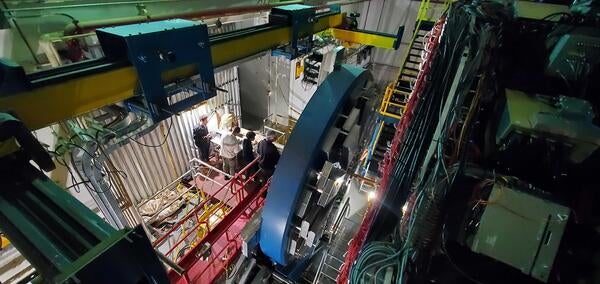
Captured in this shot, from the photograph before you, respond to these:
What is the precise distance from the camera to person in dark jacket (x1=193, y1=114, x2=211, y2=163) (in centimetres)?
684

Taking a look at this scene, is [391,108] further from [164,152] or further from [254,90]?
[164,152]

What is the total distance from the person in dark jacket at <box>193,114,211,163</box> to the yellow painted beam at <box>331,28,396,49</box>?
3.94 meters

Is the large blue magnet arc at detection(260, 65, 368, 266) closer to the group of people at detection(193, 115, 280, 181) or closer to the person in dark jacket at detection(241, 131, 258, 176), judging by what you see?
the group of people at detection(193, 115, 280, 181)

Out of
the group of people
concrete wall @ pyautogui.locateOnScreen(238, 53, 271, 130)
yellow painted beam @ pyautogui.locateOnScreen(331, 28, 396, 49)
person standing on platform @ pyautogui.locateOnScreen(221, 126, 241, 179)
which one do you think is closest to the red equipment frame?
the group of people

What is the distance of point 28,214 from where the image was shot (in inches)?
53.6

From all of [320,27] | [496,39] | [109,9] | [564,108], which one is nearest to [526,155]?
[564,108]

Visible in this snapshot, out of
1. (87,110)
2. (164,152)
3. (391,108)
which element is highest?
(87,110)

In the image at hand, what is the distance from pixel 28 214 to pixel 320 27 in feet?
14.6

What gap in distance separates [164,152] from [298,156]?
15.5 ft

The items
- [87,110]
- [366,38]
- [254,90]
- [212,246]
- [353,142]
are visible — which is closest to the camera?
[87,110]

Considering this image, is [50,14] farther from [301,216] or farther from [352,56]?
[352,56]

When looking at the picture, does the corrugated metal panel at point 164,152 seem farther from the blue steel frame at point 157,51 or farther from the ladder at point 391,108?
the ladder at point 391,108

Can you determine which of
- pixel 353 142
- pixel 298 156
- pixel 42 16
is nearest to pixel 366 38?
pixel 353 142

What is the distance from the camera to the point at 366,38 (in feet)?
17.2
